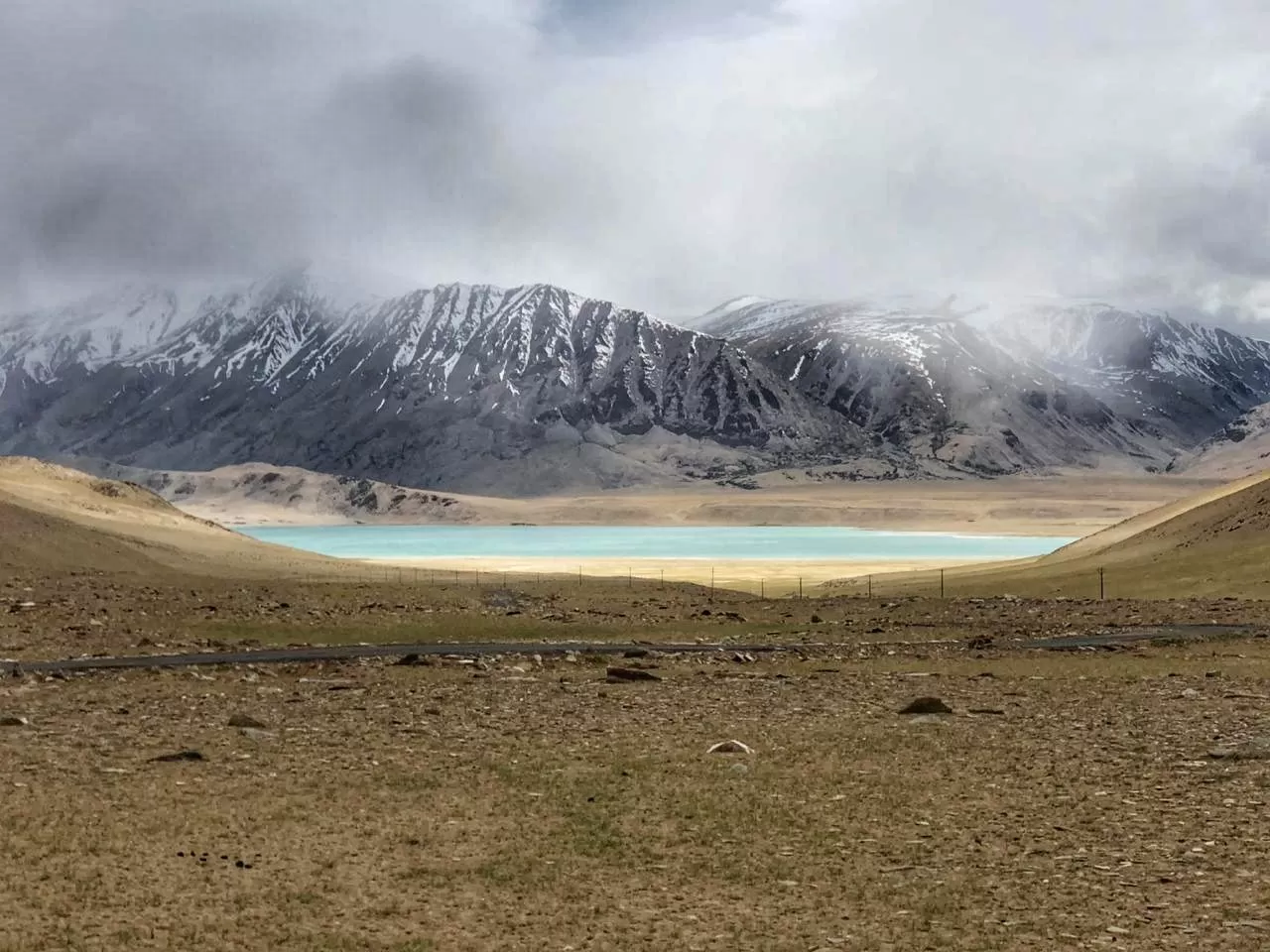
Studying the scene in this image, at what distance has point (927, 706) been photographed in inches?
955

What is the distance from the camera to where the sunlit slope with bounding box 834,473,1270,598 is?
5628cm

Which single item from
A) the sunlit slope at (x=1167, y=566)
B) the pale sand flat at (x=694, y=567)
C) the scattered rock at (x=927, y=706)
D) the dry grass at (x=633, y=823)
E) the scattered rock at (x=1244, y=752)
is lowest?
the pale sand flat at (x=694, y=567)

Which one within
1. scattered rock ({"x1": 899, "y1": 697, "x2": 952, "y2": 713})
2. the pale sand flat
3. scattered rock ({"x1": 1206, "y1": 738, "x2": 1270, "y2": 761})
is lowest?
the pale sand flat

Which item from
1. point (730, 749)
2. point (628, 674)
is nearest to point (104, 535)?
point (628, 674)

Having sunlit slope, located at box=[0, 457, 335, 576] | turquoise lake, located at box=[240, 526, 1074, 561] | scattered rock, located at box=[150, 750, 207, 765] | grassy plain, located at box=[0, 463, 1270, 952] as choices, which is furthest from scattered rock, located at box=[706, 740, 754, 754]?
turquoise lake, located at box=[240, 526, 1074, 561]

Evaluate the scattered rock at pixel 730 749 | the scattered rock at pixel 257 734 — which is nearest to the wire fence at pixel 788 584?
the scattered rock at pixel 257 734

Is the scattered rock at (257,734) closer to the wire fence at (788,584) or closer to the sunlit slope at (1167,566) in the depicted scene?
the wire fence at (788,584)

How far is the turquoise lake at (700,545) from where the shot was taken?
135 meters

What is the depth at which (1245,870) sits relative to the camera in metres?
13.4

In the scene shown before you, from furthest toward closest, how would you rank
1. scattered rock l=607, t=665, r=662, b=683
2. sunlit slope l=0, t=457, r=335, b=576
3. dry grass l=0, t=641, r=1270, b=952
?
sunlit slope l=0, t=457, r=335, b=576, scattered rock l=607, t=665, r=662, b=683, dry grass l=0, t=641, r=1270, b=952

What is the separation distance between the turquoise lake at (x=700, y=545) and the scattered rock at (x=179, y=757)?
106m

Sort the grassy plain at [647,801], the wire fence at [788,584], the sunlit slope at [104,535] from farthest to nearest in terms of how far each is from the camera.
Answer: the sunlit slope at [104,535], the wire fence at [788,584], the grassy plain at [647,801]

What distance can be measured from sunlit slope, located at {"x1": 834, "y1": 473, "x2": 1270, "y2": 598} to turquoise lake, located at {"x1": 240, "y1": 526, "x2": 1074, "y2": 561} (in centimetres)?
4264

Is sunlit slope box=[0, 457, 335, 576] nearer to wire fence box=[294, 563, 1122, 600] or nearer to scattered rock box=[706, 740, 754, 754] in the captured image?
wire fence box=[294, 563, 1122, 600]
